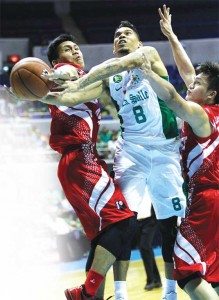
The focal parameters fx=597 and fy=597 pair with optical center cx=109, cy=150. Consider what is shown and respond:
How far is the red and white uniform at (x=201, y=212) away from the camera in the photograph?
4.16 metres

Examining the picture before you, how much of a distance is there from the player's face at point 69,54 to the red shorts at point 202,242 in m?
1.70

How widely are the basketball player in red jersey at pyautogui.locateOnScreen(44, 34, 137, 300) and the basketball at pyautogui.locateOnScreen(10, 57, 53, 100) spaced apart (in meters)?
0.16

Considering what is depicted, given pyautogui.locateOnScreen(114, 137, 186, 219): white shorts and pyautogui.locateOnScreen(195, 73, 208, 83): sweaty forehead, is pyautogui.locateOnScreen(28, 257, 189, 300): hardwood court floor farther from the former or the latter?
pyautogui.locateOnScreen(195, 73, 208, 83): sweaty forehead

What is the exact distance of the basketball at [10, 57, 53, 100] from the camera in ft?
14.5

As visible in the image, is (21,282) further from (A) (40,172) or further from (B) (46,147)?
(B) (46,147)

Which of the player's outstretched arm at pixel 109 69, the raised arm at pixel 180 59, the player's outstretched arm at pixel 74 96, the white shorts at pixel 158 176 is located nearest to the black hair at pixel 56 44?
the player's outstretched arm at pixel 74 96

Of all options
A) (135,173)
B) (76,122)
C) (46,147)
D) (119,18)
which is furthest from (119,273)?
(119,18)

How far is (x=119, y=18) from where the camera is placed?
2297 centimetres

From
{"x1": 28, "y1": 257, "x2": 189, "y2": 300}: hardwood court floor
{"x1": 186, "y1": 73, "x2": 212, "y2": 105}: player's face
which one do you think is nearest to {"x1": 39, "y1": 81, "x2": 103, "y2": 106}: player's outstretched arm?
{"x1": 186, "y1": 73, "x2": 212, "y2": 105}: player's face

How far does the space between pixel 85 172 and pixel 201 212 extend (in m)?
1.03

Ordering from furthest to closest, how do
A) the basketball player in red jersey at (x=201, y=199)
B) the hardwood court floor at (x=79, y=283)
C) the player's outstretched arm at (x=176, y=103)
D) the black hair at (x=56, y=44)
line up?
the hardwood court floor at (x=79, y=283) → the black hair at (x=56, y=44) → the basketball player in red jersey at (x=201, y=199) → the player's outstretched arm at (x=176, y=103)

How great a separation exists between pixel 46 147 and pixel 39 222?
10.3 ft

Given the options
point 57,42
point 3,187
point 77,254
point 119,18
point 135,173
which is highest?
point 119,18

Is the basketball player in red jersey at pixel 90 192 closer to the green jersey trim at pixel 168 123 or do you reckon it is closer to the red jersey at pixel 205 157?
the green jersey trim at pixel 168 123
